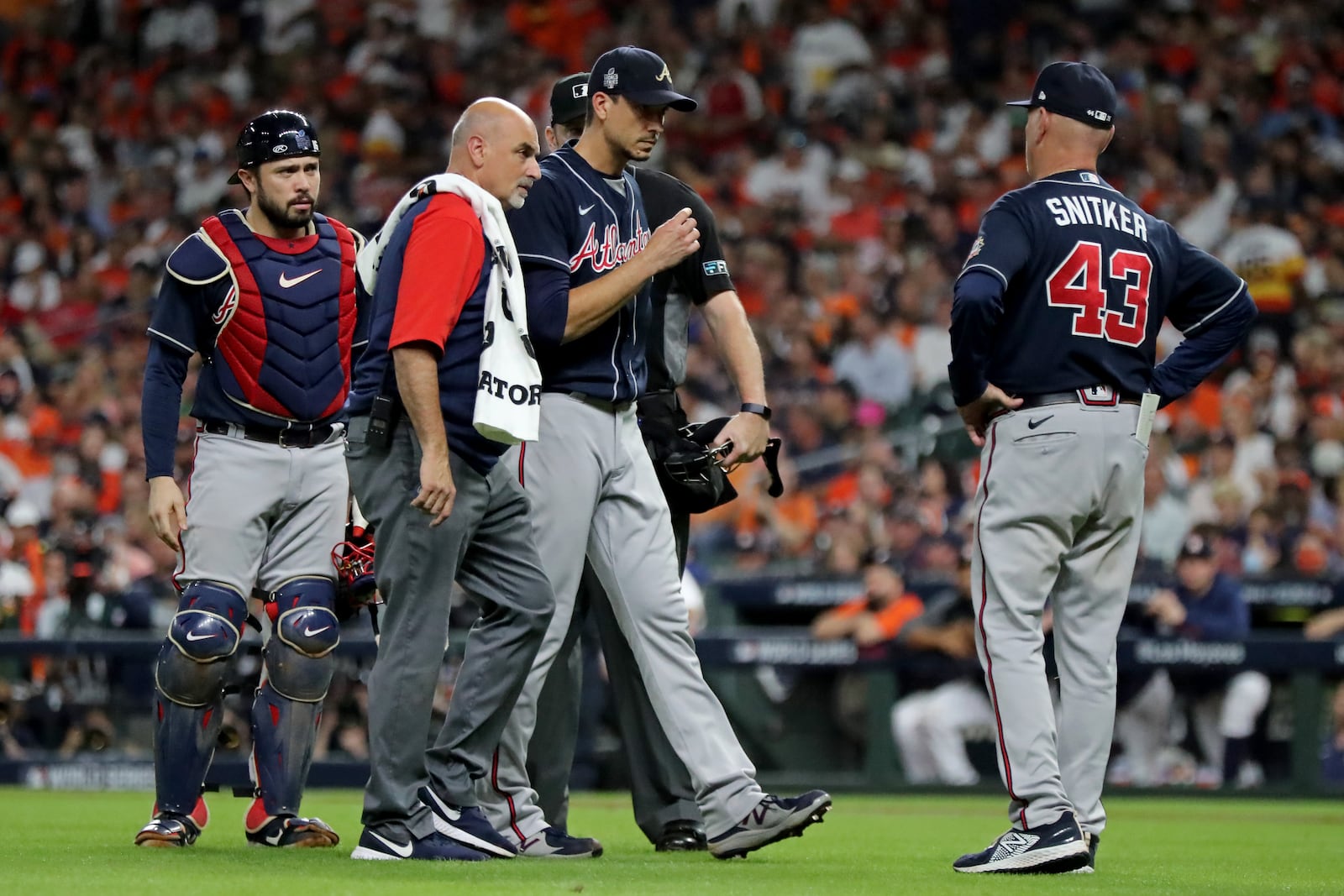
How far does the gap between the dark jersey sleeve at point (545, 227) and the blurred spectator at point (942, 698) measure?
17.8 feet

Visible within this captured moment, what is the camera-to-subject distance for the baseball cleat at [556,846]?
224 inches

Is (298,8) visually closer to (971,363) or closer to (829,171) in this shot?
(829,171)

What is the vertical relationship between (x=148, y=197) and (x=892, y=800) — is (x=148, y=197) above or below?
above

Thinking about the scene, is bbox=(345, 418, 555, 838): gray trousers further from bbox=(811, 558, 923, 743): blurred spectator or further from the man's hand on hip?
bbox=(811, 558, 923, 743): blurred spectator

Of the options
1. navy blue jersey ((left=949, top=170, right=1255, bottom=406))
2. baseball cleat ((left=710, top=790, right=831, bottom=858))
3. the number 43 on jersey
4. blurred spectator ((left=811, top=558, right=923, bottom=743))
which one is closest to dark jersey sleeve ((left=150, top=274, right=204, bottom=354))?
baseball cleat ((left=710, top=790, right=831, bottom=858))

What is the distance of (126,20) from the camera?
21.1 m

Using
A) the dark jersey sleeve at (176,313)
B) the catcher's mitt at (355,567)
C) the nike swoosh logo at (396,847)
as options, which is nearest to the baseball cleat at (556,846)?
the nike swoosh logo at (396,847)

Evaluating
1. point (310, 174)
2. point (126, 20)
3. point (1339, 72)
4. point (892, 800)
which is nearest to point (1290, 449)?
point (892, 800)

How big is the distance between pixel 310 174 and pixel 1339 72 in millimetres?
11879

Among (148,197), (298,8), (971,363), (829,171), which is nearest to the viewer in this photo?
(971,363)

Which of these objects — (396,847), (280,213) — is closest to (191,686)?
(396,847)

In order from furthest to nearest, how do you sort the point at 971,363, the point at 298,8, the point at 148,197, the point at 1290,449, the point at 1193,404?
1. the point at 298,8
2. the point at 148,197
3. the point at 1193,404
4. the point at 1290,449
5. the point at 971,363

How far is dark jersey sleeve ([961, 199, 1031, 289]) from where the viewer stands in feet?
18.2

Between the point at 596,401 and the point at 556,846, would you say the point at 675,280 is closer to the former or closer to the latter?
the point at 596,401
